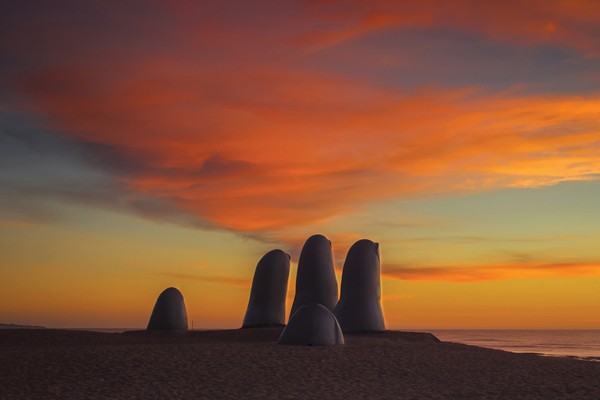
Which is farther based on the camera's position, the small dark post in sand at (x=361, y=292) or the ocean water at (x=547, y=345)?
the ocean water at (x=547, y=345)

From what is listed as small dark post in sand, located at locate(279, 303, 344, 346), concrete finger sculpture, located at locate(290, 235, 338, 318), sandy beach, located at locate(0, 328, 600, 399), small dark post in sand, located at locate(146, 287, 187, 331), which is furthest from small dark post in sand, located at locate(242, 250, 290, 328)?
sandy beach, located at locate(0, 328, 600, 399)

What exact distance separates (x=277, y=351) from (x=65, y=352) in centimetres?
563

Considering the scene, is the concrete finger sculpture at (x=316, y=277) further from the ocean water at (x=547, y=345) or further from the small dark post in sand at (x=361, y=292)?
the ocean water at (x=547, y=345)

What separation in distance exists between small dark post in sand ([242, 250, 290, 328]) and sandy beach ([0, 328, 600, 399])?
12.4 meters

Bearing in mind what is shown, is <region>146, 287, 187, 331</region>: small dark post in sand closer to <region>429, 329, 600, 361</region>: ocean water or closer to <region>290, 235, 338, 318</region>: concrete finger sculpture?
<region>290, 235, 338, 318</region>: concrete finger sculpture

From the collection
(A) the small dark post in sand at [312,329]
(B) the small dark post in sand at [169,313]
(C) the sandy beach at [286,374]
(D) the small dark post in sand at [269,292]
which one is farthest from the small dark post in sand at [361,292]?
(B) the small dark post in sand at [169,313]

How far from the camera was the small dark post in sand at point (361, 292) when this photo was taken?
2869cm

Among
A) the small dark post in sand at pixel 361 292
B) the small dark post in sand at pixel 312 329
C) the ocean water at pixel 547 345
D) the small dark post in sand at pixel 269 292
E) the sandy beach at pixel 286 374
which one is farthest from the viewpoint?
the ocean water at pixel 547 345

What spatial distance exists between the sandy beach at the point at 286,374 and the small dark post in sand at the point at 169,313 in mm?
14577

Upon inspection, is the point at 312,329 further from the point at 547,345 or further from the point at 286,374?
the point at 547,345

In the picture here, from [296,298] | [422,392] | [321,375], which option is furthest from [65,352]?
[296,298]

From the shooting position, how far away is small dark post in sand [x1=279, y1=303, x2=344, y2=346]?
2089cm

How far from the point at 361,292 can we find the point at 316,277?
281 centimetres

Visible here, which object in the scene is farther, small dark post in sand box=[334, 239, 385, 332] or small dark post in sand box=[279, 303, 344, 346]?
small dark post in sand box=[334, 239, 385, 332]
